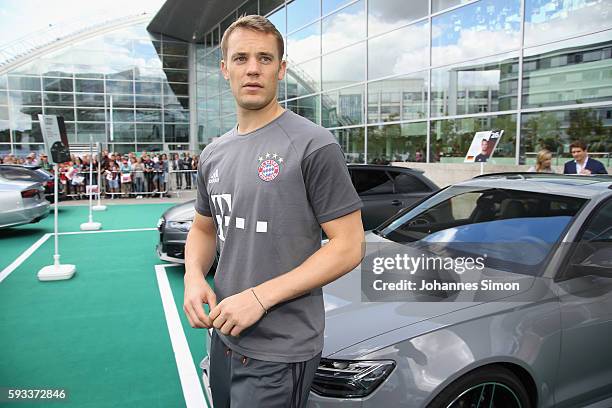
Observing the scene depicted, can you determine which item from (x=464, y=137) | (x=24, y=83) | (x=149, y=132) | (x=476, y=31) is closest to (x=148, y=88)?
(x=149, y=132)

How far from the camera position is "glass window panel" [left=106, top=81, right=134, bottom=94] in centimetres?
2933

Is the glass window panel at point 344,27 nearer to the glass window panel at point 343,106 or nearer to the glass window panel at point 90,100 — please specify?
the glass window panel at point 343,106

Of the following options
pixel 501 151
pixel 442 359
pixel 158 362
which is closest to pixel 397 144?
pixel 501 151

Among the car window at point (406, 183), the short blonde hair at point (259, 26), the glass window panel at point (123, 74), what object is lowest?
the car window at point (406, 183)

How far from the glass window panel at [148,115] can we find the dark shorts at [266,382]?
30949mm

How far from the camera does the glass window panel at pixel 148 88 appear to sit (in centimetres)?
2992

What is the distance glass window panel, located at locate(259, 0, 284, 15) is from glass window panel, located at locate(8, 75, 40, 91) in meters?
15.6

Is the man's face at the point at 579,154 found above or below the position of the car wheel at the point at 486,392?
above

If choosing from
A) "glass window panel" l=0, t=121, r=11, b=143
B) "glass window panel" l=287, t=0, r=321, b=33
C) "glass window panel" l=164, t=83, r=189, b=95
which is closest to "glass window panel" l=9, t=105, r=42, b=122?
"glass window panel" l=0, t=121, r=11, b=143

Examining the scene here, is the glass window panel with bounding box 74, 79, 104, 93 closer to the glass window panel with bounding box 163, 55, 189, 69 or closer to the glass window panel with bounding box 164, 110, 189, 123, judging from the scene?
the glass window panel with bounding box 164, 110, 189, 123

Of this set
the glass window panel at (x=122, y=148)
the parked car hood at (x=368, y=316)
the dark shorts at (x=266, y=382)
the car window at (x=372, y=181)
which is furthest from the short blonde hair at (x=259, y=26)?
the glass window panel at (x=122, y=148)

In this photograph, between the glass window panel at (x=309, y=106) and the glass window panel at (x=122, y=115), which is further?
the glass window panel at (x=122, y=115)

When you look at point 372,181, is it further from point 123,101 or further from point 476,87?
point 123,101

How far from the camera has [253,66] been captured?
1.35m
